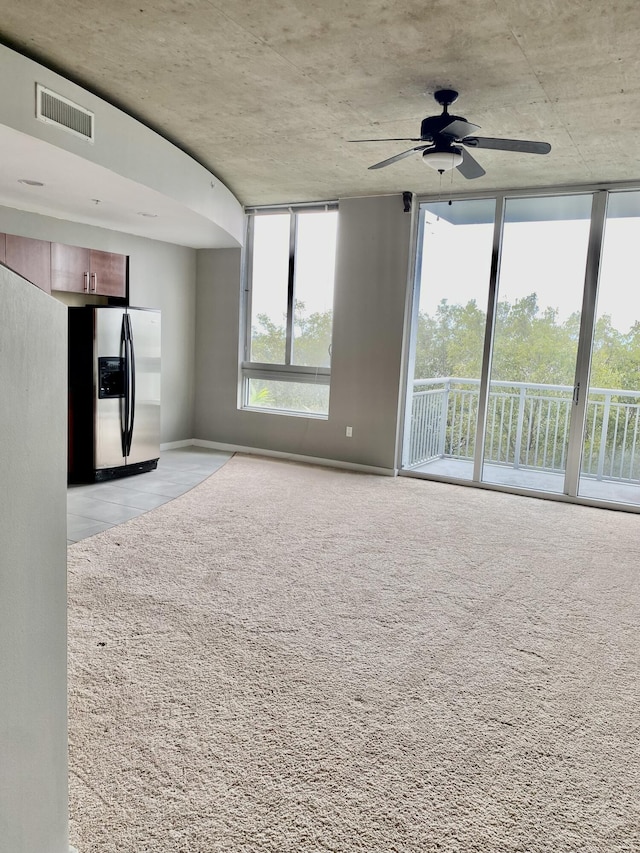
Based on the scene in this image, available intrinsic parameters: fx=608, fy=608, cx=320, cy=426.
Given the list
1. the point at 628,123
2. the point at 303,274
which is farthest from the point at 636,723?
the point at 303,274

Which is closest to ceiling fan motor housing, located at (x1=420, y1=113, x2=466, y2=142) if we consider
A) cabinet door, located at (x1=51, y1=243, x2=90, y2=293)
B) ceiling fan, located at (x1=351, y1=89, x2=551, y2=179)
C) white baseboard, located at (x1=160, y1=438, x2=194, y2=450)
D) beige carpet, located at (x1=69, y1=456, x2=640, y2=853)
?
ceiling fan, located at (x1=351, y1=89, x2=551, y2=179)

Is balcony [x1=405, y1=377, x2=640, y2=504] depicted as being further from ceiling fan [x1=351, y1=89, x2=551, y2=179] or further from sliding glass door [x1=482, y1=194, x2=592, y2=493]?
ceiling fan [x1=351, y1=89, x2=551, y2=179]

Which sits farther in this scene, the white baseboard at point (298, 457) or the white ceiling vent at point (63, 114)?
the white baseboard at point (298, 457)

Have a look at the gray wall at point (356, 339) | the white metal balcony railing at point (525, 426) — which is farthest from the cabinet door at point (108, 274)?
the white metal balcony railing at point (525, 426)

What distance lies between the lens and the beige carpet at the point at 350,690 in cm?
175

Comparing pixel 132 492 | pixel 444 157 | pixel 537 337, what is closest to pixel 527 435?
pixel 537 337

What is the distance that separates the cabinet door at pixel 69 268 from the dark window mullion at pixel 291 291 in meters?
2.16

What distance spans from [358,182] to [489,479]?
3.13 metres

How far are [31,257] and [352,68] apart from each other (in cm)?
320

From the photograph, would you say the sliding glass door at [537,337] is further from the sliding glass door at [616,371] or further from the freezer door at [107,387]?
the freezer door at [107,387]

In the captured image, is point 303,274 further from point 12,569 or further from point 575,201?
point 12,569

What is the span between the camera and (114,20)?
2.96m

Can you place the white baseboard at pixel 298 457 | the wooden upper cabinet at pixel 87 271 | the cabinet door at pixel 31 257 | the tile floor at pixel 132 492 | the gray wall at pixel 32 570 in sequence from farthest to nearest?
the white baseboard at pixel 298 457 → the wooden upper cabinet at pixel 87 271 → the cabinet door at pixel 31 257 → the tile floor at pixel 132 492 → the gray wall at pixel 32 570

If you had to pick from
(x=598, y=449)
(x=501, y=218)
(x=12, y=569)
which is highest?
(x=501, y=218)
